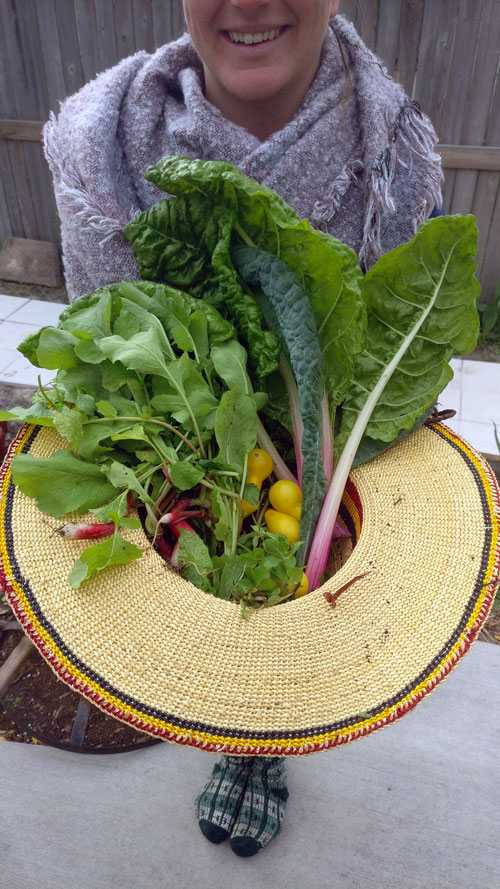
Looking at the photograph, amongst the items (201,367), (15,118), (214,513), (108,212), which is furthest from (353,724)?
(15,118)

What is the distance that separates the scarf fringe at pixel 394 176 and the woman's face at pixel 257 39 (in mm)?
211

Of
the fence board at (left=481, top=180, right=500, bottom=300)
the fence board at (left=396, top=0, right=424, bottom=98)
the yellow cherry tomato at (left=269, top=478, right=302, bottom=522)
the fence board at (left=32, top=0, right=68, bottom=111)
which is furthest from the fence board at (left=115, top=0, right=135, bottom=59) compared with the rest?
the yellow cherry tomato at (left=269, top=478, right=302, bottom=522)

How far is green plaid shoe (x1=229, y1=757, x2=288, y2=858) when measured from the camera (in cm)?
129

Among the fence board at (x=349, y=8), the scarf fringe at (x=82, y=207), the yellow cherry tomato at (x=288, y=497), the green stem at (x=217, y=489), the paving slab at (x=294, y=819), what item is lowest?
the paving slab at (x=294, y=819)

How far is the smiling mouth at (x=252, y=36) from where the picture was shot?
105cm

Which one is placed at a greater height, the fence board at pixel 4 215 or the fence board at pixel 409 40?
the fence board at pixel 409 40

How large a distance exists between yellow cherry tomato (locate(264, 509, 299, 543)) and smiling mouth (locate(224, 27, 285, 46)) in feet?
2.61

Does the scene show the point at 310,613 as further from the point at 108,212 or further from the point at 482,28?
the point at 482,28

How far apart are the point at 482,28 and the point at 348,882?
11.3 feet

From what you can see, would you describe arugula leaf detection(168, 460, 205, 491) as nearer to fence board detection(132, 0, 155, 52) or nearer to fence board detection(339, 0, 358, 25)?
fence board detection(339, 0, 358, 25)

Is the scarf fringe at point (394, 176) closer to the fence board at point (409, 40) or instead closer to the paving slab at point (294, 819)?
the paving slab at point (294, 819)

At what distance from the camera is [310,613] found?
2.57 feet

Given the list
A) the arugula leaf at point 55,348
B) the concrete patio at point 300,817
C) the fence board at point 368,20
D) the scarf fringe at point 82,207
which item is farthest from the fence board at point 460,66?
the arugula leaf at point 55,348

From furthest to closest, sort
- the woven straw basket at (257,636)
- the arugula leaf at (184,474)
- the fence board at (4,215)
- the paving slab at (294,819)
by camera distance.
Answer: the fence board at (4,215)
the paving slab at (294,819)
the arugula leaf at (184,474)
the woven straw basket at (257,636)
